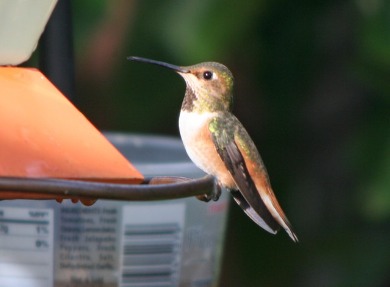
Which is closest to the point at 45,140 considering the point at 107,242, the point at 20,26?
the point at 20,26

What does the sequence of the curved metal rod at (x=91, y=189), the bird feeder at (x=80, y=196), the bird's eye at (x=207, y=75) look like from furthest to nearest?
the bird's eye at (x=207, y=75)
the bird feeder at (x=80, y=196)
the curved metal rod at (x=91, y=189)

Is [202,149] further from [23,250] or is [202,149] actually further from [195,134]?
[23,250]

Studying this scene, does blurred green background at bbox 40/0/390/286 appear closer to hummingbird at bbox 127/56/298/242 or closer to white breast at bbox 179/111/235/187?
hummingbird at bbox 127/56/298/242

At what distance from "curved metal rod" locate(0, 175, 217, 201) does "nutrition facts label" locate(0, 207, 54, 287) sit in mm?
1052

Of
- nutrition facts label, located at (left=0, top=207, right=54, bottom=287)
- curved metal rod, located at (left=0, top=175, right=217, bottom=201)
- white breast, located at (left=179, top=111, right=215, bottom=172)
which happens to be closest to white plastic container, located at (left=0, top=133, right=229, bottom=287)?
nutrition facts label, located at (left=0, top=207, right=54, bottom=287)

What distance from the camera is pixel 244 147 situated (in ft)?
9.91

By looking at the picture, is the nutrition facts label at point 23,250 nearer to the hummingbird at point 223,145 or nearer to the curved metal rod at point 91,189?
the hummingbird at point 223,145

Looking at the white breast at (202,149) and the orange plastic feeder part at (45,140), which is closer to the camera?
the orange plastic feeder part at (45,140)

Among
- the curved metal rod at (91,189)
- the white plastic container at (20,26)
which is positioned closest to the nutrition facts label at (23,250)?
the white plastic container at (20,26)

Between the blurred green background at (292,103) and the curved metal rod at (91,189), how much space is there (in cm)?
198

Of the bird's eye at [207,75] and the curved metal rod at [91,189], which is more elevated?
the curved metal rod at [91,189]

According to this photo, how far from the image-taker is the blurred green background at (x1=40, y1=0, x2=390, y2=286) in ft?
14.1

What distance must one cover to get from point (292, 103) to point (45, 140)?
2898mm

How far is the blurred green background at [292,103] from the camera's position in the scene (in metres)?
4.29
